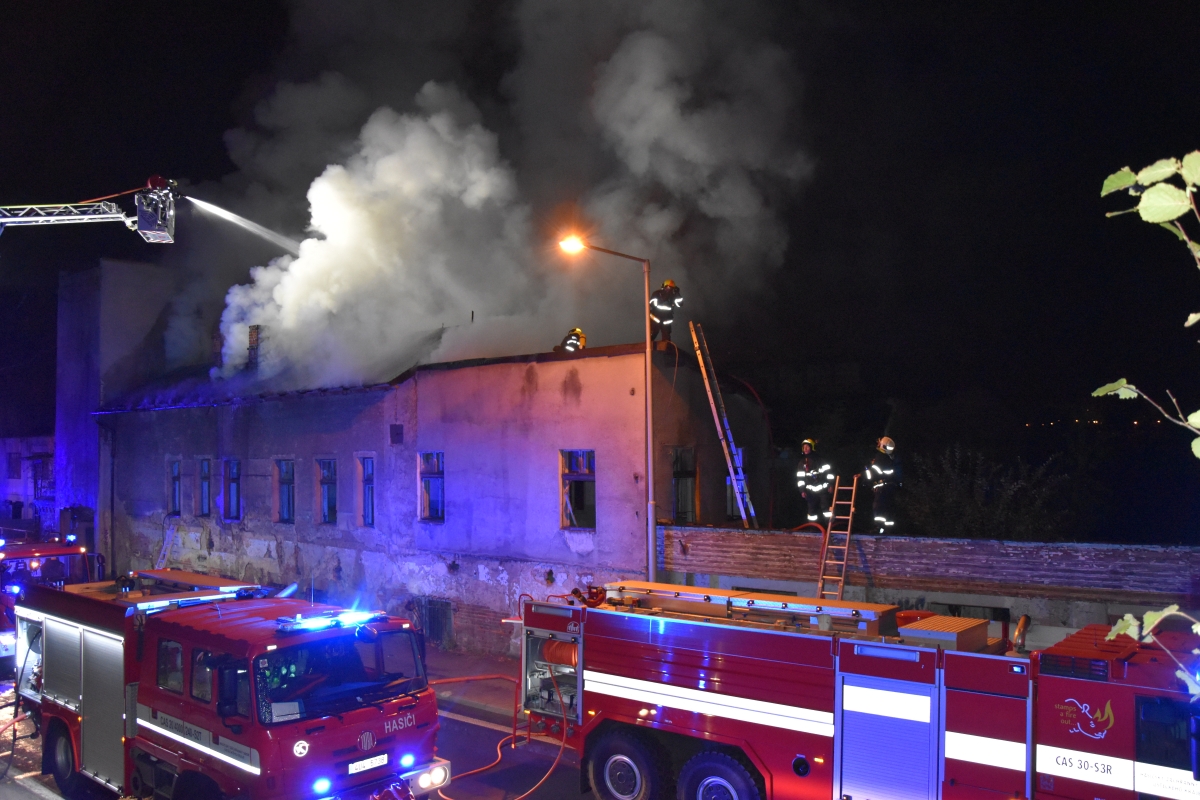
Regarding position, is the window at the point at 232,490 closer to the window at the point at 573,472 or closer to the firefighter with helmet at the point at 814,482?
the window at the point at 573,472

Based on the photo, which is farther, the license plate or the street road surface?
the street road surface

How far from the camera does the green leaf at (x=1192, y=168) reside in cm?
237

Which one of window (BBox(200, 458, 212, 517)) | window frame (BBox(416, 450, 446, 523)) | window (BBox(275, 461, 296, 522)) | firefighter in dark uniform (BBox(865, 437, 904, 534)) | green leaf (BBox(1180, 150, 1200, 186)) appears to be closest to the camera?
green leaf (BBox(1180, 150, 1200, 186))

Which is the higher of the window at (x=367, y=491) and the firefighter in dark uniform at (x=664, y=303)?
the firefighter in dark uniform at (x=664, y=303)

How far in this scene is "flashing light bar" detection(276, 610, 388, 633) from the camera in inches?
261

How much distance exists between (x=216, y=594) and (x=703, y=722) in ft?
17.5

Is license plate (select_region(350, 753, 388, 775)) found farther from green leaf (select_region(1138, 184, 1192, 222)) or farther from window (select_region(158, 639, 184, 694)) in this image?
green leaf (select_region(1138, 184, 1192, 222))

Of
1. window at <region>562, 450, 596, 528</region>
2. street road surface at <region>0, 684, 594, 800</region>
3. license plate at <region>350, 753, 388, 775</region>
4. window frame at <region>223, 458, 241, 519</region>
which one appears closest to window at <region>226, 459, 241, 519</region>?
window frame at <region>223, 458, 241, 519</region>

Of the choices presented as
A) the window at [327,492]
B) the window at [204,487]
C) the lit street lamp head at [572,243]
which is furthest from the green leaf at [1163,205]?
the window at [204,487]

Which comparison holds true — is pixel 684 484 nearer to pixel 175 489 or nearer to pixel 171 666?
pixel 171 666

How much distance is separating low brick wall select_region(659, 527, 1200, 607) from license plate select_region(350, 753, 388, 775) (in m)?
6.52

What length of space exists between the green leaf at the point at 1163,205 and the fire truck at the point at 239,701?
613 centimetres

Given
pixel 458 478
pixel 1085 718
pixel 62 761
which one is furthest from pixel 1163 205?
pixel 458 478

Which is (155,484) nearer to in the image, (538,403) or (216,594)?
(538,403)
